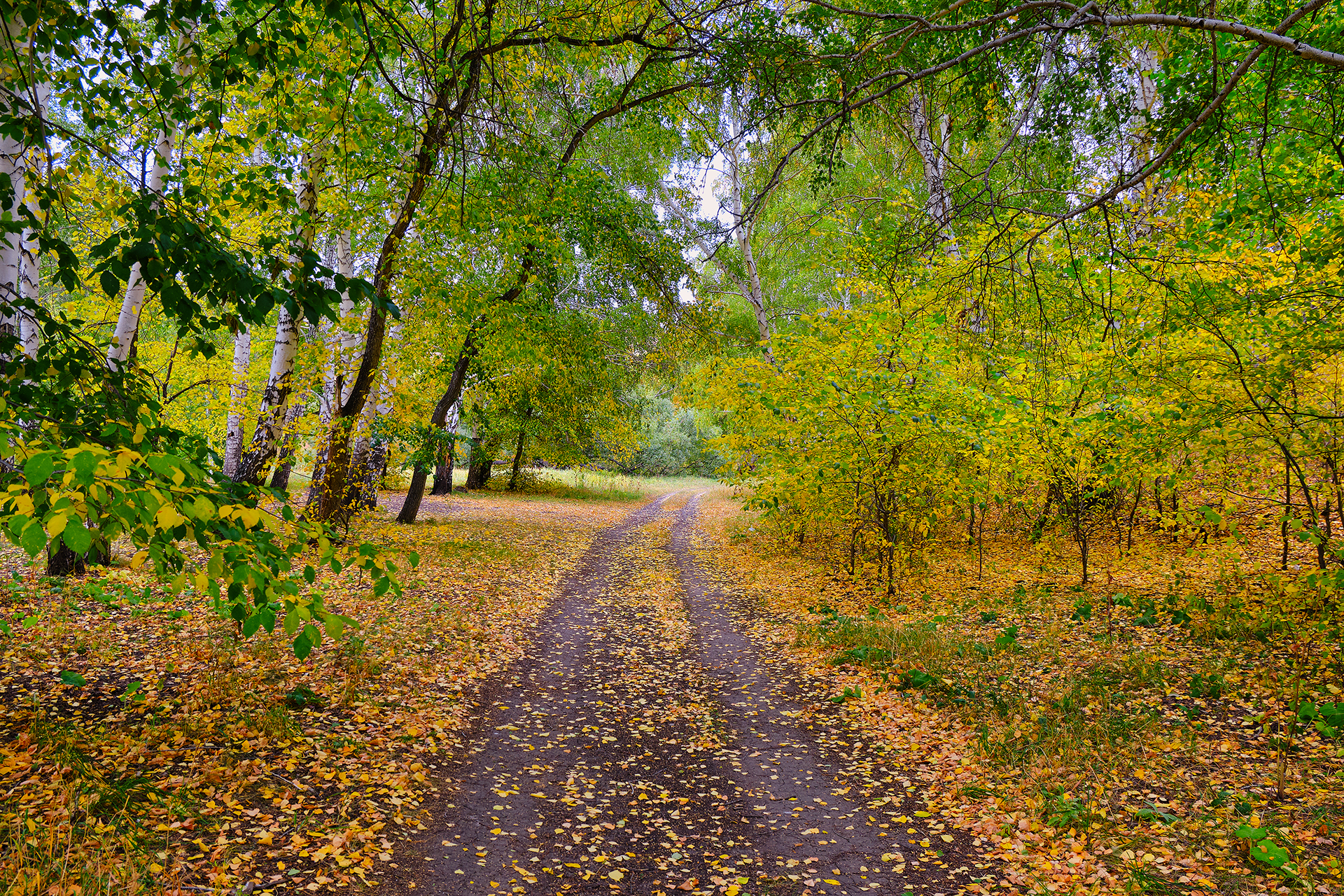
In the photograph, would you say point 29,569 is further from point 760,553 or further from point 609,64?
point 760,553

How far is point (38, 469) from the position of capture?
1.51 metres

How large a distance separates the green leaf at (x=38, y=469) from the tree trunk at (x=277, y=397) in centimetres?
741

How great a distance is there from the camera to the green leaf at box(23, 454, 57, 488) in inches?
58.5

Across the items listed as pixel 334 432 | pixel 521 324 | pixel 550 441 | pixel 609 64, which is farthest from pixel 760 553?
pixel 550 441

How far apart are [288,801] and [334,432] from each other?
601 cm

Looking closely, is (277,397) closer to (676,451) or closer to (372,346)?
(372,346)

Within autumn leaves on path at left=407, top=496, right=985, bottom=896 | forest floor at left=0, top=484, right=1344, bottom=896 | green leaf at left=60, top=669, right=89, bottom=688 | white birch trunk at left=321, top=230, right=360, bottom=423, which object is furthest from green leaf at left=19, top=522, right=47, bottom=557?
white birch trunk at left=321, top=230, right=360, bottom=423

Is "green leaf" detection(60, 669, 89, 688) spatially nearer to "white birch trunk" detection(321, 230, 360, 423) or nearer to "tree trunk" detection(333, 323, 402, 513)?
"white birch trunk" detection(321, 230, 360, 423)

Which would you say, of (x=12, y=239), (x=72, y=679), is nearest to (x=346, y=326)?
(x=12, y=239)

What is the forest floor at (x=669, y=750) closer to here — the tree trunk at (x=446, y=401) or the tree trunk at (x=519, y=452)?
the tree trunk at (x=446, y=401)

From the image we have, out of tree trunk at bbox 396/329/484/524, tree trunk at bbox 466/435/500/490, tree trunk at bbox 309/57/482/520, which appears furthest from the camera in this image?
tree trunk at bbox 466/435/500/490

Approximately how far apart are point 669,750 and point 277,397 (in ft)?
22.3

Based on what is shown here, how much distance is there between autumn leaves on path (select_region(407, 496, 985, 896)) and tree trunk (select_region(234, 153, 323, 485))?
4.41 m

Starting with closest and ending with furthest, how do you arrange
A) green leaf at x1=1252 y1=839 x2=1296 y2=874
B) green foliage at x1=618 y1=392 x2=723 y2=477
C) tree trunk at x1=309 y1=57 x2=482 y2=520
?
green leaf at x1=1252 y1=839 x2=1296 y2=874 < tree trunk at x1=309 y1=57 x2=482 y2=520 < green foliage at x1=618 y1=392 x2=723 y2=477
